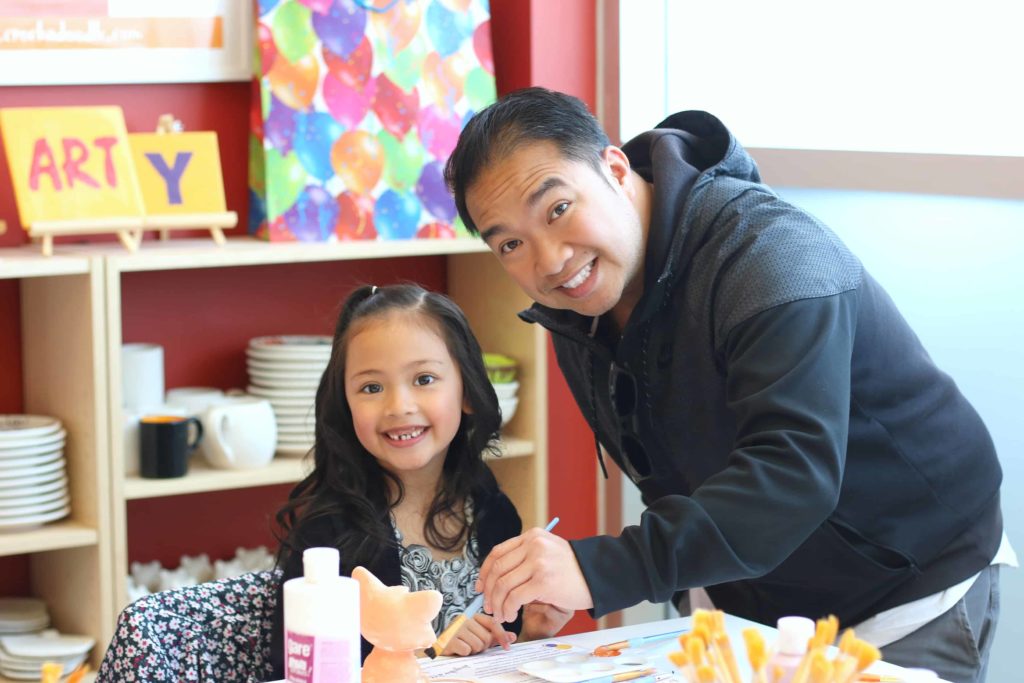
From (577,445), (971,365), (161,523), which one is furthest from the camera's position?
(577,445)

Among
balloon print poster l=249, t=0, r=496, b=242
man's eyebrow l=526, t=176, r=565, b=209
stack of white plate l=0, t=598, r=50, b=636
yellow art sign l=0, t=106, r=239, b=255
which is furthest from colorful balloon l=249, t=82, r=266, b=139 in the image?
man's eyebrow l=526, t=176, r=565, b=209

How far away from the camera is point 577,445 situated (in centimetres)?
305

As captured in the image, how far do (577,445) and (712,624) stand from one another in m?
2.05

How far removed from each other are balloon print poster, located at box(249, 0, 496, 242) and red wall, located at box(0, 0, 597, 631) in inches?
4.1

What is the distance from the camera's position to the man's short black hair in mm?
1565

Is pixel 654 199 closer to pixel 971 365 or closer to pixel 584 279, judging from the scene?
pixel 584 279

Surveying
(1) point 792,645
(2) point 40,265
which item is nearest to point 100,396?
(2) point 40,265

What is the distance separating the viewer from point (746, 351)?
142 cm

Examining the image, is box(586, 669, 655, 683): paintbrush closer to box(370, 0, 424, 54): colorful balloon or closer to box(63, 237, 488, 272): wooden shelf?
box(63, 237, 488, 272): wooden shelf

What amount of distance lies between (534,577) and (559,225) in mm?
448

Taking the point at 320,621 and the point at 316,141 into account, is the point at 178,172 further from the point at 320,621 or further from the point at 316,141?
the point at 320,621

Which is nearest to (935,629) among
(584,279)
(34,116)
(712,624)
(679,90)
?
(584,279)

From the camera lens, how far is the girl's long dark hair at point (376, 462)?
6.04 feet

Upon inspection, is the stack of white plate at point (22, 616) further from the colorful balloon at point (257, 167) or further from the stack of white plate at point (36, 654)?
the colorful balloon at point (257, 167)
